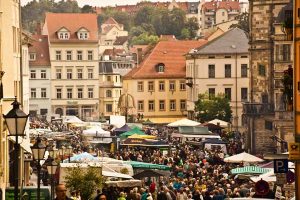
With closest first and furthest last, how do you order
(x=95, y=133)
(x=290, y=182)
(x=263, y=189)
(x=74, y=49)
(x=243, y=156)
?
(x=263, y=189) < (x=290, y=182) < (x=243, y=156) < (x=95, y=133) < (x=74, y=49)

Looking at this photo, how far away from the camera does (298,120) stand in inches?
1328

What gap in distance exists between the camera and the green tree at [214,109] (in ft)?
345

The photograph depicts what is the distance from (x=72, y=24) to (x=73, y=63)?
4.03m

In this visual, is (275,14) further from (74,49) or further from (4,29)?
(74,49)

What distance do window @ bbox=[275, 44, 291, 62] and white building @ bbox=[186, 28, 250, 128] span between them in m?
36.5

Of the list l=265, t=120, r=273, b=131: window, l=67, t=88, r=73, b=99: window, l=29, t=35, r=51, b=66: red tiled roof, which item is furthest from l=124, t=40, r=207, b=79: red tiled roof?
l=265, t=120, r=273, b=131: window

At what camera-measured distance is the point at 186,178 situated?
182ft

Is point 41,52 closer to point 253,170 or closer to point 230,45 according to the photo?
point 230,45

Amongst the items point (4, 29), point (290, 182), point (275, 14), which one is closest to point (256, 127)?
point (275, 14)

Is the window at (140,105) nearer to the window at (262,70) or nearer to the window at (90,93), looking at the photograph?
the window at (90,93)

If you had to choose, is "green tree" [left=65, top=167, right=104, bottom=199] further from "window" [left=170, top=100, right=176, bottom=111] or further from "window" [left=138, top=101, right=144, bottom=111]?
"window" [left=138, top=101, right=144, bottom=111]

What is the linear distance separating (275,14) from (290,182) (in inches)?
1909

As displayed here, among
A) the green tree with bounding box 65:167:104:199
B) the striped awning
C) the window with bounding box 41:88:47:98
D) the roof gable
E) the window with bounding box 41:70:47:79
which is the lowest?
the striped awning

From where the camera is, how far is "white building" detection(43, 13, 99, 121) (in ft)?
470
